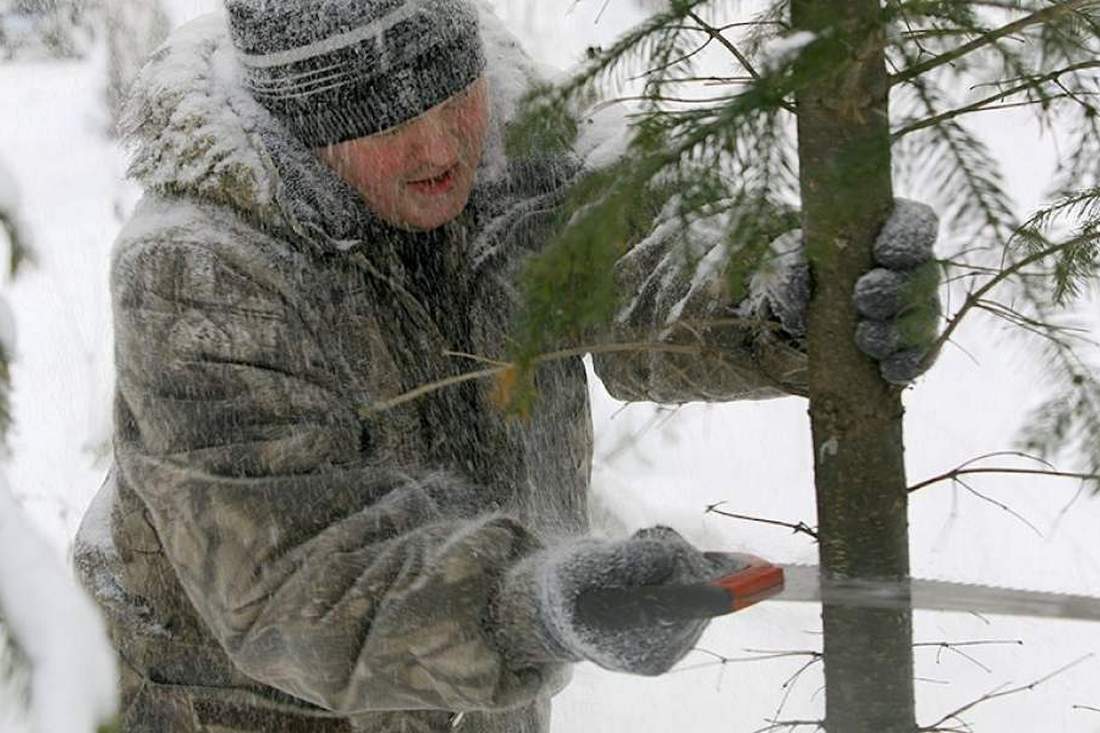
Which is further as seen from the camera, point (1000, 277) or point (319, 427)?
point (319, 427)

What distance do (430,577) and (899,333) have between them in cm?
66

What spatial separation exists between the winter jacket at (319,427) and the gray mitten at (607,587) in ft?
0.31

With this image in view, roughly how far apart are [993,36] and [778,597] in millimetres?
697

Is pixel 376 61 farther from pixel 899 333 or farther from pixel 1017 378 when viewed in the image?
pixel 1017 378

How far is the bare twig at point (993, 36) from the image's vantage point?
1.52 metres

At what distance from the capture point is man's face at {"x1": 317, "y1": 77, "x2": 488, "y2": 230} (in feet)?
6.86

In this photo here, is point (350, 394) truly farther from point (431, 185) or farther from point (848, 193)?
point (848, 193)

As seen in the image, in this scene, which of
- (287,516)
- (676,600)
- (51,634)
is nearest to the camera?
(51,634)

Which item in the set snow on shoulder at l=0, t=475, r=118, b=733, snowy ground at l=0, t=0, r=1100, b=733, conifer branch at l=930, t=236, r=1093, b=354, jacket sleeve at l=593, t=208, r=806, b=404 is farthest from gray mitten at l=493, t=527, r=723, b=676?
snow on shoulder at l=0, t=475, r=118, b=733

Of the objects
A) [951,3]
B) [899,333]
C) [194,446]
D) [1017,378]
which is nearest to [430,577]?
[194,446]

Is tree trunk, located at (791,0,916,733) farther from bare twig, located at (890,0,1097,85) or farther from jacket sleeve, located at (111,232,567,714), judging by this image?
jacket sleeve, located at (111,232,567,714)

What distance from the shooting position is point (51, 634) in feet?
2.89

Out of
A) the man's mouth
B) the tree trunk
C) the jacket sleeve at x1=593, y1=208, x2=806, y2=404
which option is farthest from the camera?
the man's mouth

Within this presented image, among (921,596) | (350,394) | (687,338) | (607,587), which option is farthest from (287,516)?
(921,596)
